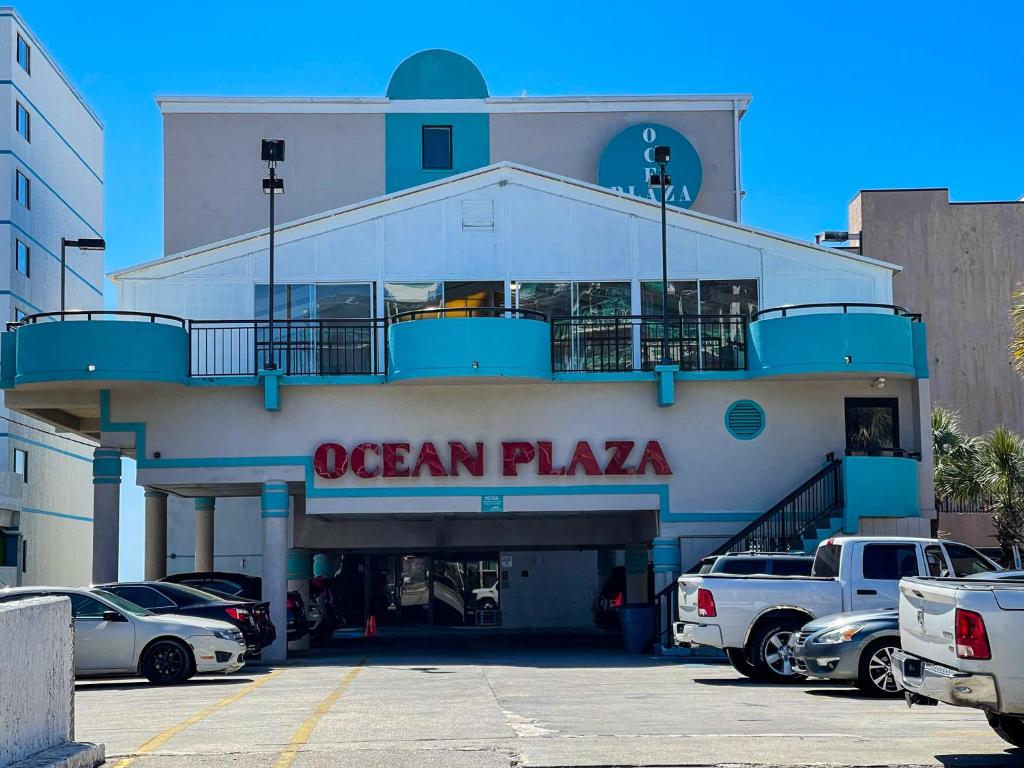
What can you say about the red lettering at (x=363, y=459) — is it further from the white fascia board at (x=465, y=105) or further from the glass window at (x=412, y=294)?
the white fascia board at (x=465, y=105)

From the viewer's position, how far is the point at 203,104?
4284 cm

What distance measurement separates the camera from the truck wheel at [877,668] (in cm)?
1595

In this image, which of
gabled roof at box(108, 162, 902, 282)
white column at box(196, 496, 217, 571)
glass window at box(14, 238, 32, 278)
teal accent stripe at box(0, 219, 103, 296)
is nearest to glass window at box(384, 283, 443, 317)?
gabled roof at box(108, 162, 902, 282)

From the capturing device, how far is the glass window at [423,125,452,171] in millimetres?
44062

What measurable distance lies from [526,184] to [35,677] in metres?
23.0

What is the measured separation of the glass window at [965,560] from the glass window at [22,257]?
39413 millimetres

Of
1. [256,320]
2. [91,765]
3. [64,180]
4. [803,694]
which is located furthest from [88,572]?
Result: [91,765]

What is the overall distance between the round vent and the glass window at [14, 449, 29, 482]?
99.9 feet

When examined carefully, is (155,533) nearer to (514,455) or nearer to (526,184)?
(514,455)

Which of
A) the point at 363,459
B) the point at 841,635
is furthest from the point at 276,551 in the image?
the point at 841,635

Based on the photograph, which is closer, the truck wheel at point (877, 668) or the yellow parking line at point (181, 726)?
the yellow parking line at point (181, 726)

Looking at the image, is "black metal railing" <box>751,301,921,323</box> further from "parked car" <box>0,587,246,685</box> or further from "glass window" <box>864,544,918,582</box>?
"parked car" <box>0,587,246,685</box>

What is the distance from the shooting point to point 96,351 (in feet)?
89.4

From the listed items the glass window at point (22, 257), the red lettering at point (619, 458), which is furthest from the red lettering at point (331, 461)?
the glass window at point (22, 257)
